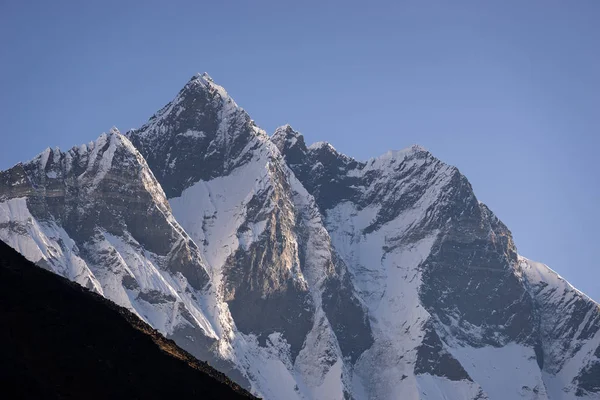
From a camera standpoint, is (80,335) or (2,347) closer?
(2,347)

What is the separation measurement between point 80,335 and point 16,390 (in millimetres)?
13889

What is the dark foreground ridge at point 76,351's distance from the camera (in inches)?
3150

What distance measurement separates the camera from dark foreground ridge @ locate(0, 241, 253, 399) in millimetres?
80000

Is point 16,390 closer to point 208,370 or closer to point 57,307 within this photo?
point 57,307

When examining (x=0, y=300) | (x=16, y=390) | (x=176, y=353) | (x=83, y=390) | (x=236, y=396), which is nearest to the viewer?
(x=16, y=390)

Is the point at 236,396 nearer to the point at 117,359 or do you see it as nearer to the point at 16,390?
the point at 117,359

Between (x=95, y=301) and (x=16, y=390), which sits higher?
(x=95, y=301)

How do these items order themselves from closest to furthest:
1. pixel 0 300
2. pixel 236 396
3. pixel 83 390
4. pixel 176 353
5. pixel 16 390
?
pixel 16 390, pixel 83 390, pixel 0 300, pixel 236 396, pixel 176 353

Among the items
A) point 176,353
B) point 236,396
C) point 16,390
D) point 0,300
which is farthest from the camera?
point 176,353

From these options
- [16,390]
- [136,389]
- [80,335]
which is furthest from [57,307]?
[16,390]

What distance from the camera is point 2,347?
79875 mm

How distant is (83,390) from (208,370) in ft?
75.5

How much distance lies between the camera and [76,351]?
282 feet

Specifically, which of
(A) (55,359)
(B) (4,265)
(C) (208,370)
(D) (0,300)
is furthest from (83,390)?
(C) (208,370)
